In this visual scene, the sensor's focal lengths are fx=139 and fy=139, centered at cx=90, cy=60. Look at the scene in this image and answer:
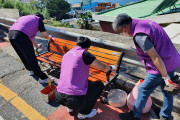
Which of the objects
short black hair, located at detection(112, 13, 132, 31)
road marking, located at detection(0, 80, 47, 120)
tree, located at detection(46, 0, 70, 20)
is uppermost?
tree, located at detection(46, 0, 70, 20)

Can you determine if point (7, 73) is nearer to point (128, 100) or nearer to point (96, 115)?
point (96, 115)

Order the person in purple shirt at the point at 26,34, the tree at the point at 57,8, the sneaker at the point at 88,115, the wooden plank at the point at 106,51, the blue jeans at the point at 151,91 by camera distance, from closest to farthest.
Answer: the blue jeans at the point at 151,91
the sneaker at the point at 88,115
the wooden plank at the point at 106,51
the person in purple shirt at the point at 26,34
the tree at the point at 57,8

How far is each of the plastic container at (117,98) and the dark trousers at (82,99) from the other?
16.5 inches

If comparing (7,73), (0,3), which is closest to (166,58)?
(7,73)

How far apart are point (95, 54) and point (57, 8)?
7809cm

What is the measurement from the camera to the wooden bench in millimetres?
2936

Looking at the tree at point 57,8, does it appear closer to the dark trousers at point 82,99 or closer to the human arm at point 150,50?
the dark trousers at point 82,99

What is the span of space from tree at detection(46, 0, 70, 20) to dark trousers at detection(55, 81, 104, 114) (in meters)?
78.1

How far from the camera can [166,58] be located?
1937mm

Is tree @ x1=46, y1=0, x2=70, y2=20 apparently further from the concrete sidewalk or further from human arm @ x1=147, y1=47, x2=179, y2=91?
human arm @ x1=147, y1=47, x2=179, y2=91

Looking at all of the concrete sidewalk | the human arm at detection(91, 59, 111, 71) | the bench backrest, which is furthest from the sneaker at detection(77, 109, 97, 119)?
the bench backrest

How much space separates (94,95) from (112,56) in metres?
0.95

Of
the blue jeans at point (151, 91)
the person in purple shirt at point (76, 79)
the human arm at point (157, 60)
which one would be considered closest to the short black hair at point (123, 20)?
the human arm at point (157, 60)

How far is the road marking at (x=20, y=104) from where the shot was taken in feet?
8.59
